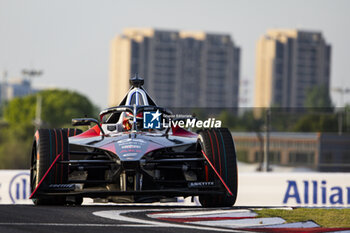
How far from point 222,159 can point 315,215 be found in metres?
1.96

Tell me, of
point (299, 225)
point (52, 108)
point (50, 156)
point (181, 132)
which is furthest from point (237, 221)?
point (52, 108)

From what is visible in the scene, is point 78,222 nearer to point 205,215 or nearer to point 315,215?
point 205,215

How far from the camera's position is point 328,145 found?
26.9 m

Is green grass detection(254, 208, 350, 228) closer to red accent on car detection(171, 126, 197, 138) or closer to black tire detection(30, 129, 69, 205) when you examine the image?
red accent on car detection(171, 126, 197, 138)

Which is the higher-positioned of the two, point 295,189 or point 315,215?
point 315,215

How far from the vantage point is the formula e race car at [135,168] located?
11094 mm

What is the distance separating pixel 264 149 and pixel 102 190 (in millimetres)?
11605

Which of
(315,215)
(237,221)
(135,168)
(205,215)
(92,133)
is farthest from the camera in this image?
(92,133)

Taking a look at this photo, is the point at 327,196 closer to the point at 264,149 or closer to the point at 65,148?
the point at 264,149

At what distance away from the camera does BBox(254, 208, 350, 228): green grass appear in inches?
352

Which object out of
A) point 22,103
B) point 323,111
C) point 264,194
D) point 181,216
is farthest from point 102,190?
point 22,103

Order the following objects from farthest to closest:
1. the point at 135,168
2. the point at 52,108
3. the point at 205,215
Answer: the point at 52,108, the point at 135,168, the point at 205,215

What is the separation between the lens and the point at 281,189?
18.2 m

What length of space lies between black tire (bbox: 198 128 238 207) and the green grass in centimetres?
128
